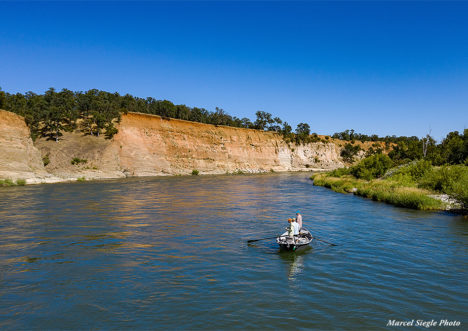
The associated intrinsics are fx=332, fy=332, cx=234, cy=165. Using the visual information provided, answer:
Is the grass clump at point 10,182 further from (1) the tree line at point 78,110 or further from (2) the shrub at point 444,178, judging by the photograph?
(2) the shrub at point 444,178

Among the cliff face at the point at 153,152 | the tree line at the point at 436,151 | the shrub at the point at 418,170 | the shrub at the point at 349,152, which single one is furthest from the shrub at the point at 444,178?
the shrub at the point at 349,152

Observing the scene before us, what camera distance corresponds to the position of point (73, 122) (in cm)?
7581

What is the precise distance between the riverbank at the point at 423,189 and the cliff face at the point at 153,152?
4543 centimetres

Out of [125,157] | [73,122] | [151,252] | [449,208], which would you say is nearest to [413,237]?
[449,208]

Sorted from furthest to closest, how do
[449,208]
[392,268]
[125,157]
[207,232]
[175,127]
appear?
[175,127] < [125,157] < [449,208] < [207,232] < [392,268]

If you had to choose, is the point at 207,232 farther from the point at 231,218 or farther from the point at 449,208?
the point at 449,208

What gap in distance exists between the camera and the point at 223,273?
1288 centimetres

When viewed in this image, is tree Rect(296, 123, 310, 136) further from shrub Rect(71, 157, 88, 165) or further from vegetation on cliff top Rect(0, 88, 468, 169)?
shrub Rect(71, 157, 88, 165)

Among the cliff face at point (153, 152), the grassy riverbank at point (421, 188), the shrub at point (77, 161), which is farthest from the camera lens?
the shrub at point (77, 161)

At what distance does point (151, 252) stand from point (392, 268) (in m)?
10.6

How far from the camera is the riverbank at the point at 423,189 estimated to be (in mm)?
25734

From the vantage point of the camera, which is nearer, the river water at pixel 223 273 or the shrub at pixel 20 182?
the river water at pixel 223 273

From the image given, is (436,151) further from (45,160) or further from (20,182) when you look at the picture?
(45,160)

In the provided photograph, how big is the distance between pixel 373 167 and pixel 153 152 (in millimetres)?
50273
